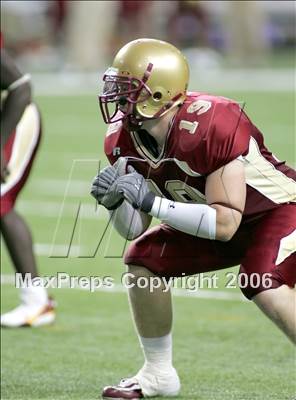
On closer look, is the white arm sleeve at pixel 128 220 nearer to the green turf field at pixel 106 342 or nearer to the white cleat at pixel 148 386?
the white cleat at pixel 148 386

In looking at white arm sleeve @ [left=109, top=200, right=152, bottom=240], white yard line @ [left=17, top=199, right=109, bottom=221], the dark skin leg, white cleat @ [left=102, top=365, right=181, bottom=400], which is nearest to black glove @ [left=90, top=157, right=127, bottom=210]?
white arm sleeve @ [left=109, top=200, right=152, bottom=240]

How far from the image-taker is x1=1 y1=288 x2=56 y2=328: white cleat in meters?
5.77

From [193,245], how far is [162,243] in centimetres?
12

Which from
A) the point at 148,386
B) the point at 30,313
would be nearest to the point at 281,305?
the point at 148,386

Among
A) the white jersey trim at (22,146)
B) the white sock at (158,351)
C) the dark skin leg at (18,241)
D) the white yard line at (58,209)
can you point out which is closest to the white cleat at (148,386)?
the white sock at (158,351)

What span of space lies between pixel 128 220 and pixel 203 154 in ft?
1.43

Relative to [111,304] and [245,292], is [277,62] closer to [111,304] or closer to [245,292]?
[111,304]

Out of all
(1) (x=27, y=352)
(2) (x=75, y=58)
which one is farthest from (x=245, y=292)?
(2) (x=75, y=58)

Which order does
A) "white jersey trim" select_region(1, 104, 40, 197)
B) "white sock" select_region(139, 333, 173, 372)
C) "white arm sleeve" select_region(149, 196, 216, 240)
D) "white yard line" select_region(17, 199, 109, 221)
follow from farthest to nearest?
"white yard line" select_region(17, 199, 109, 221)
"white jersey trim" select_region(1, 104, 40, 197)
"white sock" select_region(139, 333, 173, 372)
"white arm sleeve" select_region(149, 196, 216, 240)

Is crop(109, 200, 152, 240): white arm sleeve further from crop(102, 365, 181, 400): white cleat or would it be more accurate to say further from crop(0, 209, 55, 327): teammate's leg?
crop(0, 209, 55, 327): teammate's leg

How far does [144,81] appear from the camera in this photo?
13.3 feet

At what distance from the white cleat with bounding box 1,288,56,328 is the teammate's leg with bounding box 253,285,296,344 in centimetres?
198

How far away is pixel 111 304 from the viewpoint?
6293 mm

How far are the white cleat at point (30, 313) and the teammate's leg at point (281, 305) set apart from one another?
198 centimetres
